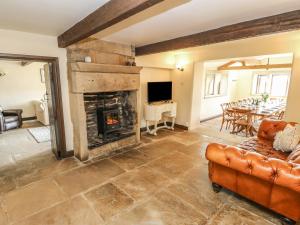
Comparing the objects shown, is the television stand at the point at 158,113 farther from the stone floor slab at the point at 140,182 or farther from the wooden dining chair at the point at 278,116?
the wooden dining chair at the point at 278,116

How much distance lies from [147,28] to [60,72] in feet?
6.05

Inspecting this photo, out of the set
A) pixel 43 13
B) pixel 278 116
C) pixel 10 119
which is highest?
pixel 43 13

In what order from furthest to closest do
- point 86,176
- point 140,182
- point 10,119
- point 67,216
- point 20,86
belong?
point 20,86 → point 10,119 → point 86,176 → point 140,182 → point 67,216

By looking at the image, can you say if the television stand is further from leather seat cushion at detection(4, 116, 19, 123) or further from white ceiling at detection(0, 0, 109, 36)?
leather seat cushion at detection(4, 116, 19, 123)

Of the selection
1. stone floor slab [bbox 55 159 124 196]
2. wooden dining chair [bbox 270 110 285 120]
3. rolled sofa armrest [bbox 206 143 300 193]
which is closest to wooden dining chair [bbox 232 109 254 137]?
wooden dining chair [bbox 270 110 285 120]

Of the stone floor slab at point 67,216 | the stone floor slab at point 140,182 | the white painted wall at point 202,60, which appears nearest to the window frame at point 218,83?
the white painted wall at point 202,60

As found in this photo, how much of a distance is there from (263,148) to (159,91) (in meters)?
3.08

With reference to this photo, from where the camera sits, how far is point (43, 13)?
2.14 m

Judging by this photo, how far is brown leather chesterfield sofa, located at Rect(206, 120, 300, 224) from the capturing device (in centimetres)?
176

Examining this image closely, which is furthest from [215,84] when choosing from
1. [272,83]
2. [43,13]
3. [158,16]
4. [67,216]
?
[67,216]

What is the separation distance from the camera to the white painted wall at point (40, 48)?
276 cm

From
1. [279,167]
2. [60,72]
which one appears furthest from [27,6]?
[279,167]

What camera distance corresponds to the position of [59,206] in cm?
222

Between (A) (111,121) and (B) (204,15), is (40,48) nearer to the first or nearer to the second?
(A) (111,121)
